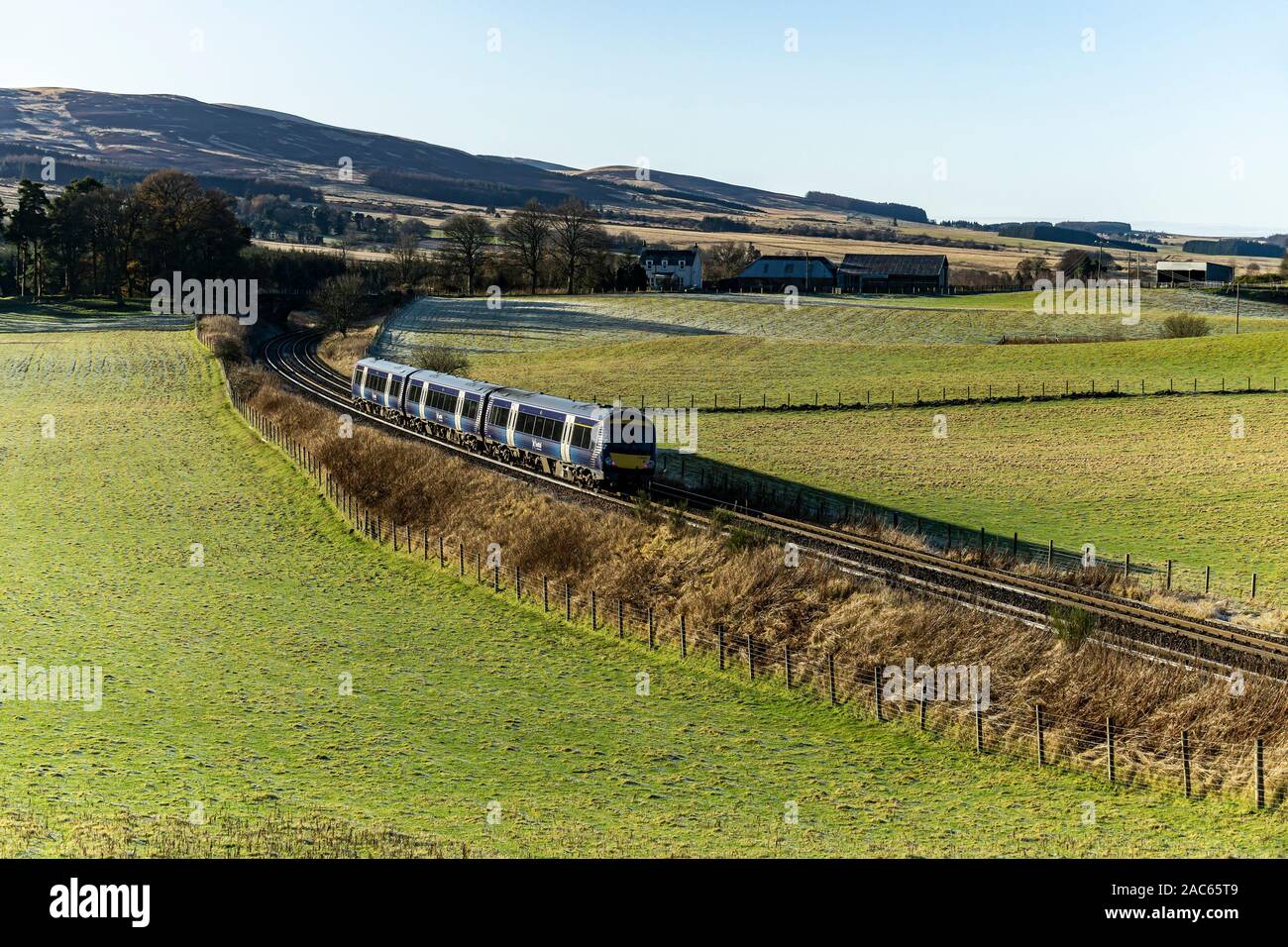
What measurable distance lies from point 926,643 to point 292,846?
535 inches

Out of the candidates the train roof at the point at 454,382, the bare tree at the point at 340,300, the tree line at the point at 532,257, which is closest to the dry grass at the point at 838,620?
the train roof at the point at 454,382

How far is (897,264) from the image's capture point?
165 meters

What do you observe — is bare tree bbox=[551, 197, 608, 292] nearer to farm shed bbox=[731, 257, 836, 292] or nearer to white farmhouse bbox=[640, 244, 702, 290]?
white farmhouse bbox=[640, 244, 702, 290]

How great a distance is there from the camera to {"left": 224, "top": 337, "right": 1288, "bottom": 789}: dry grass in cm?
1969

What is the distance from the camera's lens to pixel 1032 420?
196 feet

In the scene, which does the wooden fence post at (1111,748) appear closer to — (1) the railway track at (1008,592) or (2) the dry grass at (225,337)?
(1) the railway track at (1008,592)

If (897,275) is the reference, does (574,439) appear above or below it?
below

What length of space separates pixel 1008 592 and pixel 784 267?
136m

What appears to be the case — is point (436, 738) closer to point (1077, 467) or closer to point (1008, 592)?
point (1008, 592)

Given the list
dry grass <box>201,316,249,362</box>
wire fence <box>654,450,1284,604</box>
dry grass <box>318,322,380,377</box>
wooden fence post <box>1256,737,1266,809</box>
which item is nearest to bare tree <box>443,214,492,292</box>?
dry grass <box>318,322,380,377</box>

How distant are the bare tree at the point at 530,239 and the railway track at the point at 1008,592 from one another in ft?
327

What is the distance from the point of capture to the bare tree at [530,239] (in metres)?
138

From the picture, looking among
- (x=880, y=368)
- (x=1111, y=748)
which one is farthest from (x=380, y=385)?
(x=1111, y=748)
